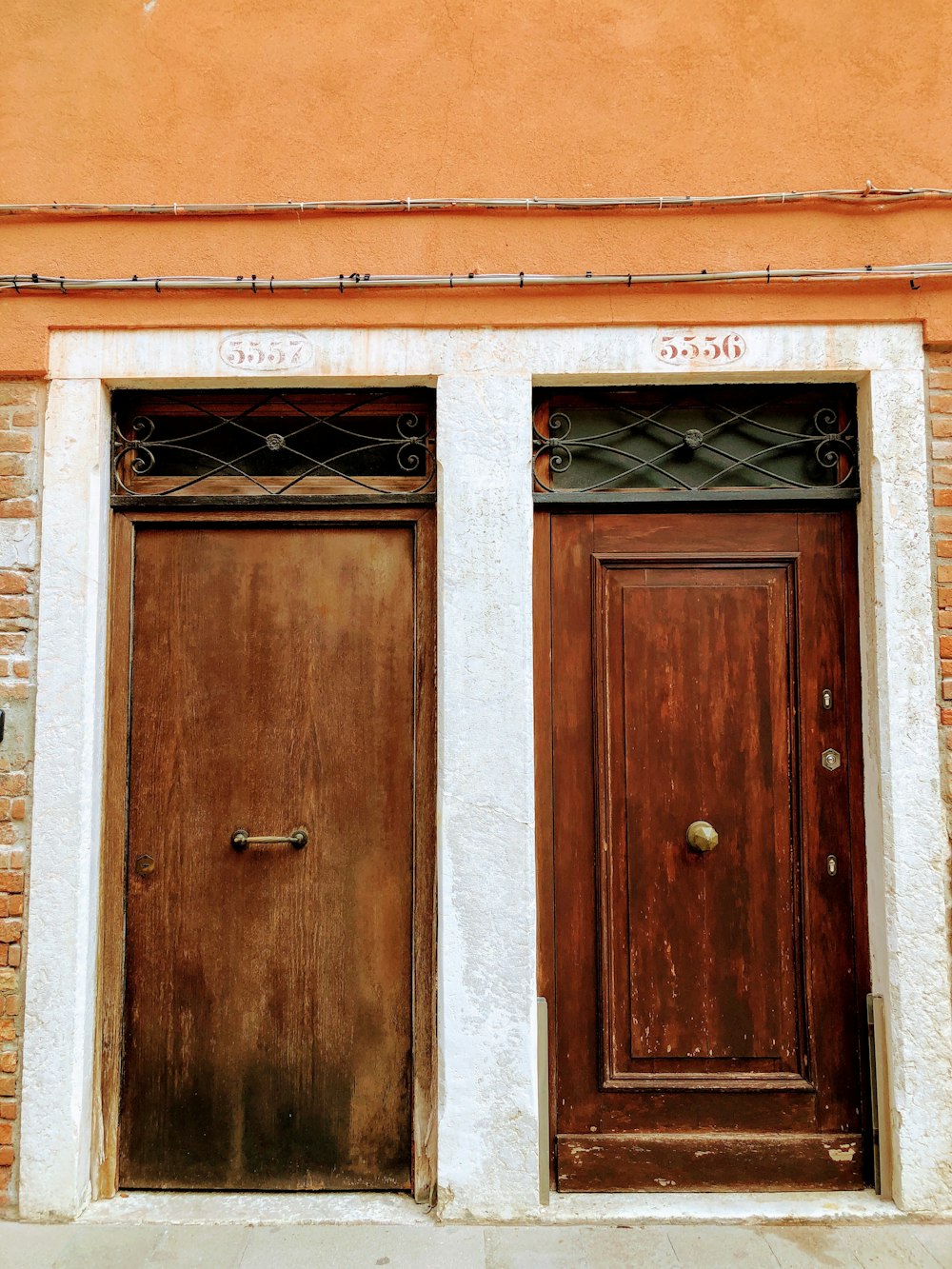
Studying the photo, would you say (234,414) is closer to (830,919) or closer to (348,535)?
(348,535)

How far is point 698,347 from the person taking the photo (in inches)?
119

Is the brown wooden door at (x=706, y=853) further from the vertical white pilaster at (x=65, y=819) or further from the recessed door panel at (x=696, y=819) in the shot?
the vertical white pilaster at (x=65, y=819)

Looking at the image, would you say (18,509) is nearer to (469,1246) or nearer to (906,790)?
(469,1246)

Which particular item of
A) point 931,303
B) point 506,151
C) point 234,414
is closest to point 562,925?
point 234,414

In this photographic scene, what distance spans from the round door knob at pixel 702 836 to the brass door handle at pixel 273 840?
1.34 meters

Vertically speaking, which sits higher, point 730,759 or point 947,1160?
point 730,759

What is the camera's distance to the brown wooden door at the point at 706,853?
2.98 meters

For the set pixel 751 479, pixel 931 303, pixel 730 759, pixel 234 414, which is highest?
pixel 931 303

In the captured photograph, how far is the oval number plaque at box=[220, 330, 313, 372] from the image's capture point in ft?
10.00

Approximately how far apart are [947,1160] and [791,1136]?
0.47 m

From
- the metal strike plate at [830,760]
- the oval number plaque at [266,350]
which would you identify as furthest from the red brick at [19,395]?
the metal strike plate at [830,760]

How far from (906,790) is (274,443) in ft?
8.10

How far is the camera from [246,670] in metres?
3.11

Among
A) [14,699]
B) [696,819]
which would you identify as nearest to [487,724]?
[696,819]
